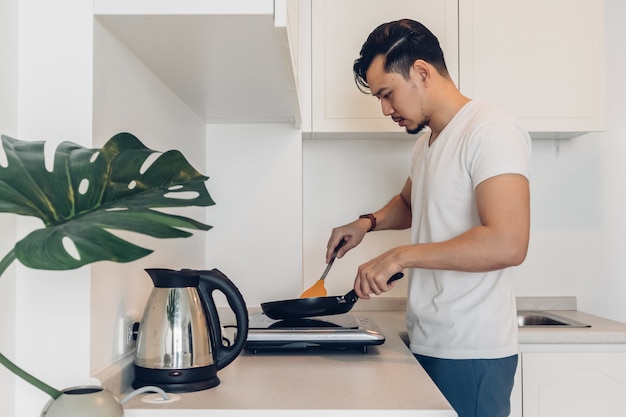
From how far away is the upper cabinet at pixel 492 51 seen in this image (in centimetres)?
215

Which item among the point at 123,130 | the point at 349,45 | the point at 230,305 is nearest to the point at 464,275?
the point at 230,305

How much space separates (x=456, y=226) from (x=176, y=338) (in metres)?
0.75

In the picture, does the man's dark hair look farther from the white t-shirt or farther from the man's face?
the white t-shirt

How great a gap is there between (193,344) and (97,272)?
209 mm

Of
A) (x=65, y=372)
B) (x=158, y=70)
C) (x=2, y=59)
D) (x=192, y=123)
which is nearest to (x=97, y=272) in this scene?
(x=65, y=372)

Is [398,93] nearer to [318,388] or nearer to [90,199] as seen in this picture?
[318,388]

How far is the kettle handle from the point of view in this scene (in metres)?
1.18

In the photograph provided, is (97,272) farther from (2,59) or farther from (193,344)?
(2,59)

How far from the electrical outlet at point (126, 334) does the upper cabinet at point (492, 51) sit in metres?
Result: 1.07

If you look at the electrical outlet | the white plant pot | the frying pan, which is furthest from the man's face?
the white plant pot

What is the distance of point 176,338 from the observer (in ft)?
3.74

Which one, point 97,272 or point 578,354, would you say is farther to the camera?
point 578,354

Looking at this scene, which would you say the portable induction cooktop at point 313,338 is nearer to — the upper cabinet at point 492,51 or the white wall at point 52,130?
the white wall at point 52,130

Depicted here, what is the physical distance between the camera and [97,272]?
1.10m
